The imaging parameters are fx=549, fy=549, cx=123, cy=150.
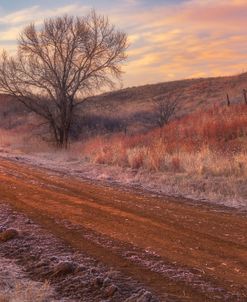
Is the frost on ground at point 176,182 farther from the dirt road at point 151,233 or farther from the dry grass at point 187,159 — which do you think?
the dirt road at point 151,233

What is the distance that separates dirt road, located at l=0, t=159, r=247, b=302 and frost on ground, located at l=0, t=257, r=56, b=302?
3.40ft

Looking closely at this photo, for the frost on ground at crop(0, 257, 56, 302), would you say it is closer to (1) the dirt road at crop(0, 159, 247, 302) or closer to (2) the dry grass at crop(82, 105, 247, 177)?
(1) the dirt road at crop(0, 159, 247, 302)

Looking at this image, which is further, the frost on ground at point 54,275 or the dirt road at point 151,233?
the dirt road at point 151,233

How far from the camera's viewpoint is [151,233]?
9.05 metres

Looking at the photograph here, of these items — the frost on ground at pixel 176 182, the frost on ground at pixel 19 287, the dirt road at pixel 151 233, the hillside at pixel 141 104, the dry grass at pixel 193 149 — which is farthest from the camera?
the hillside at pixel 141 104

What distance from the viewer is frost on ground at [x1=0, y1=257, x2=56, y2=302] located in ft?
19.5

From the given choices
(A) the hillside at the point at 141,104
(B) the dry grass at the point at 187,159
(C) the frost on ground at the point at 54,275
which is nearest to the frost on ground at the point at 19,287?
(C) the frost on ground at the point at 54,275

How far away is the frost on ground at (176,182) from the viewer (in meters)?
13.0

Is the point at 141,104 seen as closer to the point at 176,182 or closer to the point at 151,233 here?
the point at 176,182

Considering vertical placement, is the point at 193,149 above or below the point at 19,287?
above

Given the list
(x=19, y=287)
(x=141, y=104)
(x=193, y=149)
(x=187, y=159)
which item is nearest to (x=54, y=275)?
(x=19, y=287)

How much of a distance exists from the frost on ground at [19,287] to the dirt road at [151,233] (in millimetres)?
1037

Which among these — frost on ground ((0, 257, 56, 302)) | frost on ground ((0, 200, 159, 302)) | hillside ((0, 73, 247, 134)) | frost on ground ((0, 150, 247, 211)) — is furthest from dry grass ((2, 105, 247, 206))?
hillside ((0, 73, 247, 134))

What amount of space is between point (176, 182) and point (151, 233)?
6.07 metres
